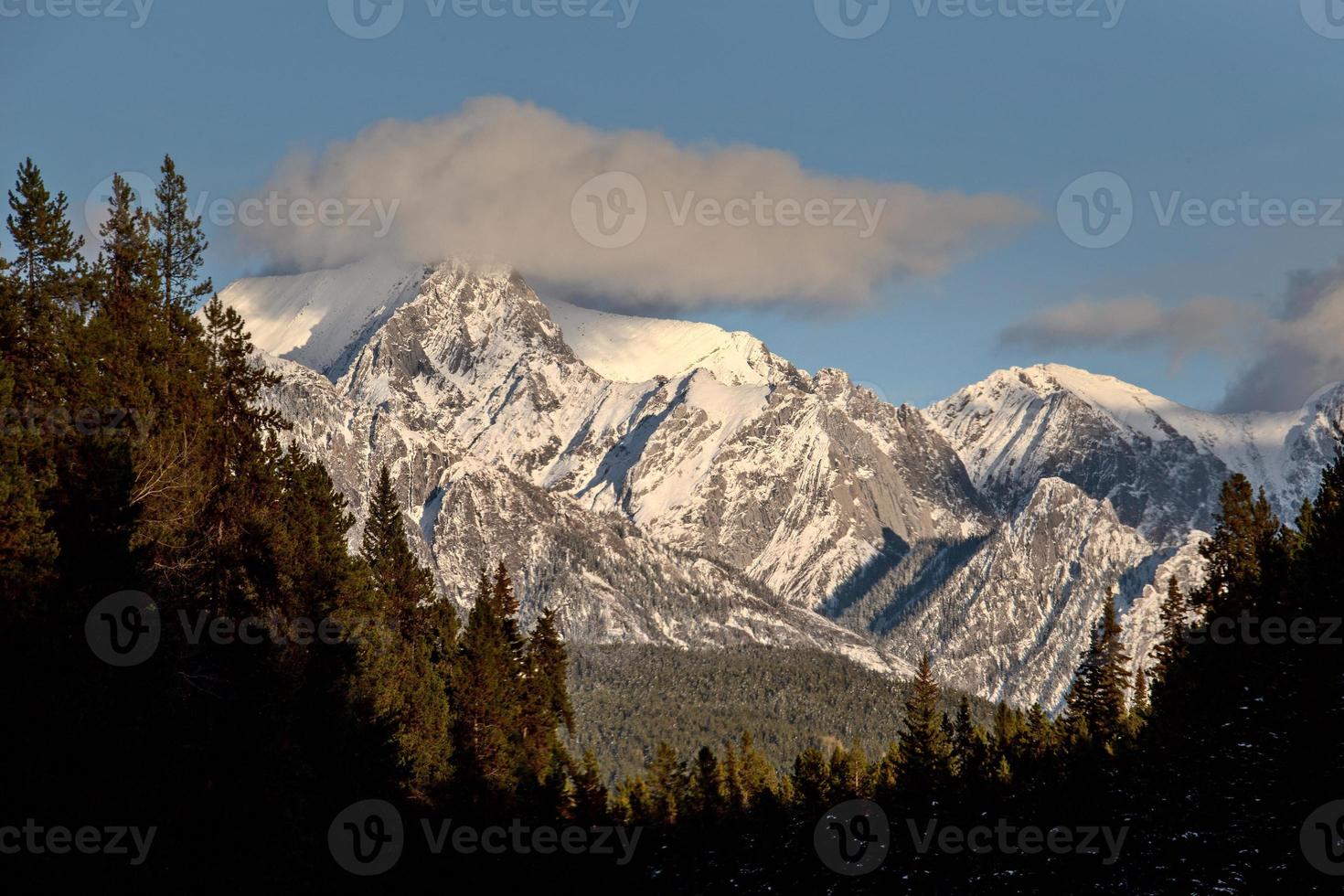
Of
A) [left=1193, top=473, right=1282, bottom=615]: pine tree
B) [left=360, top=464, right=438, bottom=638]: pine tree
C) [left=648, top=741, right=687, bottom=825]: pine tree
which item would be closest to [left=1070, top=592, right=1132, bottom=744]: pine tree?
[left=1193, top=473, right=1282, bottom=615]: pine tree

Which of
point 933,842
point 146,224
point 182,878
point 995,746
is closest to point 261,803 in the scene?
point 182,878

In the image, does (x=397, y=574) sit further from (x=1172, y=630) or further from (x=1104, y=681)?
(x=1104, y=681)

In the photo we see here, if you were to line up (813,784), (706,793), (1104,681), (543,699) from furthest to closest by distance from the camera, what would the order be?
(813,784)
(706,793)
(1104,681)
(543,699)

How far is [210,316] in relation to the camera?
179 ft

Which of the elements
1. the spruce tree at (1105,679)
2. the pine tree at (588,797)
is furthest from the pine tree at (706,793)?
the spruce tree at (1105,679)

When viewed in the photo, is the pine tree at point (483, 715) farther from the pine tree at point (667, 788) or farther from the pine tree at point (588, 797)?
the pine tree at point (667, 788)

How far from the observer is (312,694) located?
52844 mm

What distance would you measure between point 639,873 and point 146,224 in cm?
5559

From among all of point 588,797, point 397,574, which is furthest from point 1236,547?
point 397,574

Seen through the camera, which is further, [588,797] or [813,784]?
[813,784]

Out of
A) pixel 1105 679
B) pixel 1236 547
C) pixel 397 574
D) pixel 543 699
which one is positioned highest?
pixel 1236 547

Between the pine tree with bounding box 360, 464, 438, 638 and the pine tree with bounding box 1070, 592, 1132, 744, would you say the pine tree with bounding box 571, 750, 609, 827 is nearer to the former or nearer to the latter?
the pine tree with bounding box 360, 464, 438, 638

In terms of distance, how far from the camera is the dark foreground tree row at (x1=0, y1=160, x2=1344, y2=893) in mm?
33875

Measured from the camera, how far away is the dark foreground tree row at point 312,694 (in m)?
33.9
